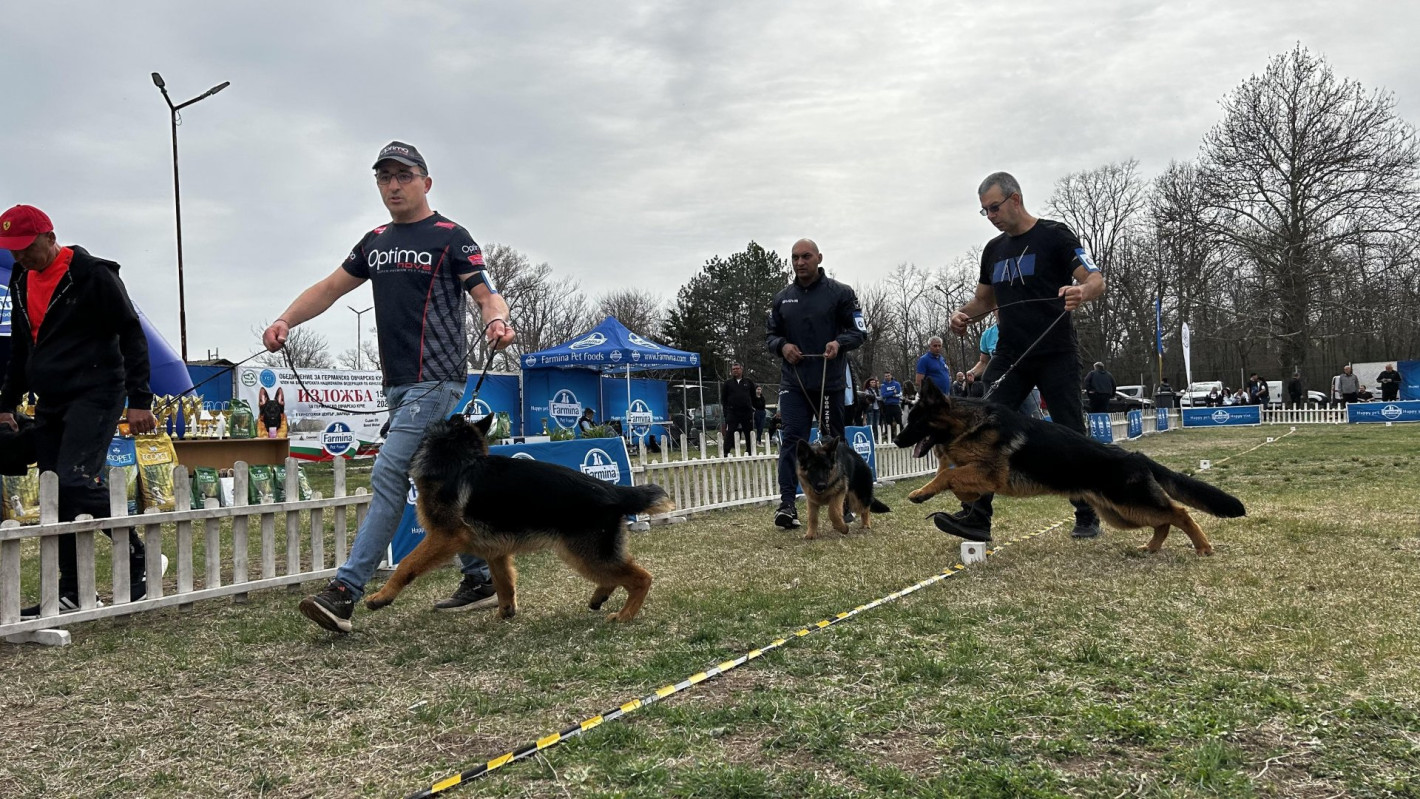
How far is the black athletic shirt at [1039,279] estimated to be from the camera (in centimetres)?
534

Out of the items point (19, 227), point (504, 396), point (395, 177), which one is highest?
point (395, 177)

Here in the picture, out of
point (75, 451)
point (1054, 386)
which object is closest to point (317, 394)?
point (75, 451)

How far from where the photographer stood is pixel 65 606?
4.14m

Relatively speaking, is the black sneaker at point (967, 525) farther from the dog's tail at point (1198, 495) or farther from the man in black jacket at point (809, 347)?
the man in black jacket at point (809, 347)

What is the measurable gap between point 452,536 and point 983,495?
2924mm

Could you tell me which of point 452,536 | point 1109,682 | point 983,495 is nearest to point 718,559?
point 983,495

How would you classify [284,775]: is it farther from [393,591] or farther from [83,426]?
[83,426]

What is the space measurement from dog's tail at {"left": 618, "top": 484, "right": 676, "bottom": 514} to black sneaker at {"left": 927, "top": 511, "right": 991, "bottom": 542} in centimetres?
198

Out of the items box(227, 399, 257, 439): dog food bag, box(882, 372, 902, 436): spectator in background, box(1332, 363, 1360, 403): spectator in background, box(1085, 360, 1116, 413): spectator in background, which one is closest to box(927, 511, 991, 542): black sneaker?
box(227, 399, 257, 439): dog food bag

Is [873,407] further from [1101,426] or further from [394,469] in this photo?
[394,469]

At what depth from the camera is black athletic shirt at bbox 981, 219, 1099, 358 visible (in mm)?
5344

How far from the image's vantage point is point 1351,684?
2.44 m

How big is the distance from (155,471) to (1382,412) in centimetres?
2953

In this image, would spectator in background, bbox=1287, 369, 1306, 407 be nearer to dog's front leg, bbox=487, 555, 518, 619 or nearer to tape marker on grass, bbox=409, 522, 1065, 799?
tape marker on grass, bbox=409, 522, 1065, 799
